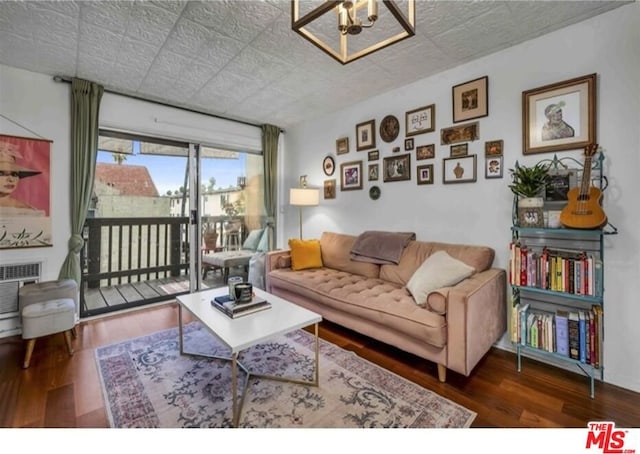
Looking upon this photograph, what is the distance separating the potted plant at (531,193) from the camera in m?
1.99

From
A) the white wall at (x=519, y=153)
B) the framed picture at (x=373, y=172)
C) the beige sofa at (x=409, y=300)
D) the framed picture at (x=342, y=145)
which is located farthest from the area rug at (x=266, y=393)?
the framed picture at (x=342, y=145)

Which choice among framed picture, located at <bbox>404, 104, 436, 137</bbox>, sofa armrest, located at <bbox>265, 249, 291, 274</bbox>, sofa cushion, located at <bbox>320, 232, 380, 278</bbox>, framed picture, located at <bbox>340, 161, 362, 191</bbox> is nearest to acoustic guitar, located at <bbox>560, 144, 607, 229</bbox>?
framed picture, located at <bbox>404, 104, 436, 137</bbox>

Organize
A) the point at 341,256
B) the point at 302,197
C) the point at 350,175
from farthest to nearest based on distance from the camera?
1. the point at 302,197
2. the point at 350,175
3. the point at 341,256

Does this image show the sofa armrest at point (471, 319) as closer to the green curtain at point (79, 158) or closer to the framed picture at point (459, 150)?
the framed picture at point (459, 150)

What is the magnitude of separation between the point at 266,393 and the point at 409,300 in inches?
47.3

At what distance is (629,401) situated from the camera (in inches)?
67.3

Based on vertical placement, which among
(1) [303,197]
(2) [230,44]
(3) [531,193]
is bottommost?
→ (3) [531,193]

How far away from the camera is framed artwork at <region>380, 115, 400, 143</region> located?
3.05 metres

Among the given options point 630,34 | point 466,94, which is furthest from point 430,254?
point 630,34

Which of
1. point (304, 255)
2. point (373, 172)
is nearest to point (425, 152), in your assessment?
point (373, 172)

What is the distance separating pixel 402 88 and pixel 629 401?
2.98 m

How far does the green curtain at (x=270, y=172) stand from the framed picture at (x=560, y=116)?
3136mm

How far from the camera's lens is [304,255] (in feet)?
10.9

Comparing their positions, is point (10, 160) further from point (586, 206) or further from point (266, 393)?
point (586, 206)
